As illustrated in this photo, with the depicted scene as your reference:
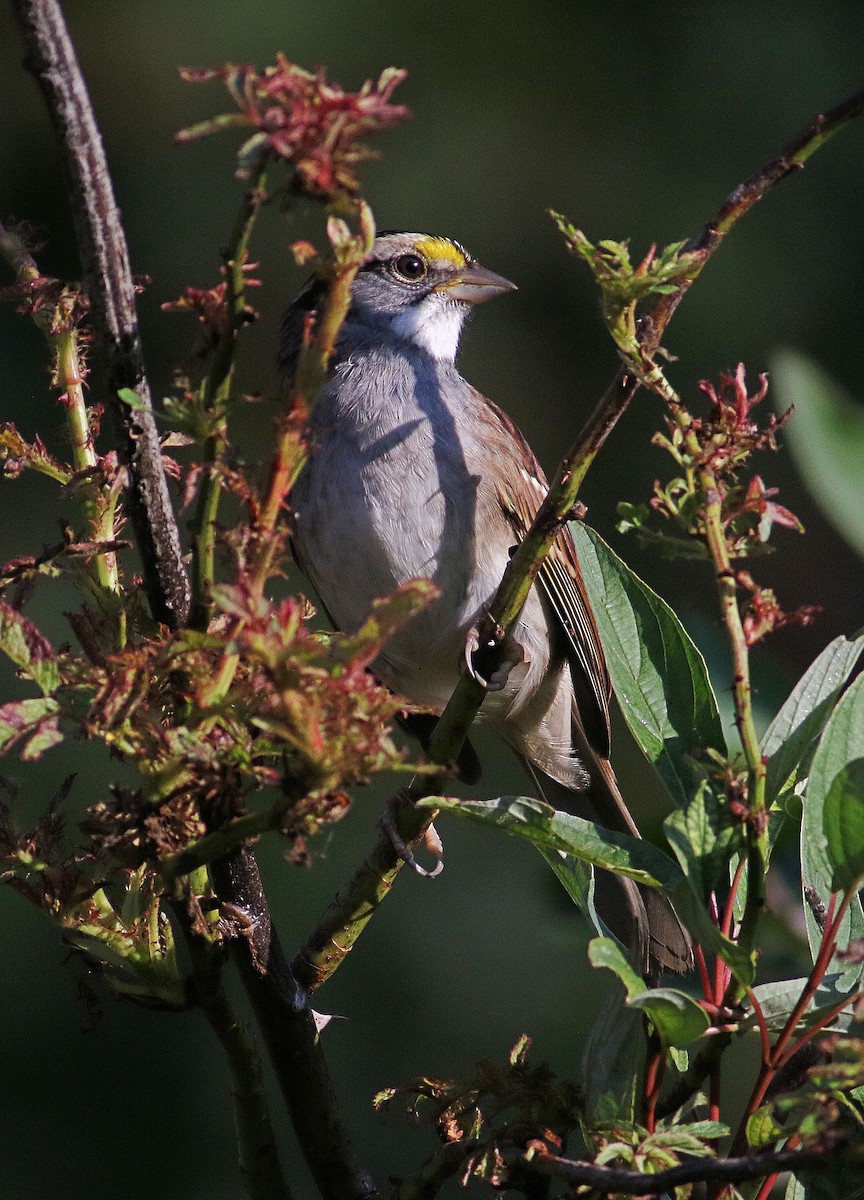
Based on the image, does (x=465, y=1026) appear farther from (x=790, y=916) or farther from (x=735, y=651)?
(x=735, y=651)

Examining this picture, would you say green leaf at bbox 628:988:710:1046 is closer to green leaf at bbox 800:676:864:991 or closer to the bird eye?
green leaf at bbox 800:676:864:991

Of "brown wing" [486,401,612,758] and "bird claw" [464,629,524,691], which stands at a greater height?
"bird claw" [464,629,524,691]

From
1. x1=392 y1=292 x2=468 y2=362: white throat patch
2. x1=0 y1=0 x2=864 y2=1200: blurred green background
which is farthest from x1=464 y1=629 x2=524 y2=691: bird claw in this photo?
x1=0 y1=0 x2=864 y2=1200: blurred green background

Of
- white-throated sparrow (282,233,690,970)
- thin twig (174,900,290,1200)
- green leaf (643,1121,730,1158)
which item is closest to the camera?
green leaf (643,1121,730,1158)

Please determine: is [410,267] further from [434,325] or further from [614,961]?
[614,961]

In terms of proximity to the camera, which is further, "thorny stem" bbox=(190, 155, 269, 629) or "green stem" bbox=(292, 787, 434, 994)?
"green stem" bbox=(292, 787, 434, 994)

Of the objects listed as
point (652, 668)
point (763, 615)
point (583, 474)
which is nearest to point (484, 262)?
point (652, 668)

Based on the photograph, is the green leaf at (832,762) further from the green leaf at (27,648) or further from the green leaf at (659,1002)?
the green leaf at (27,648)

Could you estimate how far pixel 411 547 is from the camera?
3.09 meters

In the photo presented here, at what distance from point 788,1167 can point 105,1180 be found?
11.3 ft

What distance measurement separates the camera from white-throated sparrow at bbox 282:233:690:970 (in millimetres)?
3092

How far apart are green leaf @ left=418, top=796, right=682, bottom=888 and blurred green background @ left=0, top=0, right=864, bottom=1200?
10.0 ft

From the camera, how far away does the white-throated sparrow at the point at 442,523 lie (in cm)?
309

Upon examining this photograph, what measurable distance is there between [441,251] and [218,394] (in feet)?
8.60
